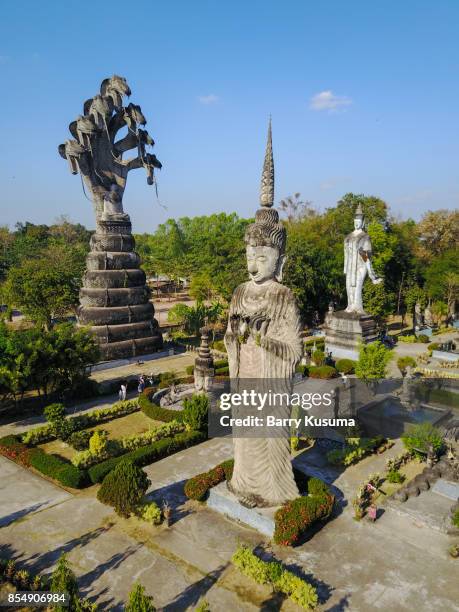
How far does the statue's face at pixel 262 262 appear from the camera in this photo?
11.1 metres

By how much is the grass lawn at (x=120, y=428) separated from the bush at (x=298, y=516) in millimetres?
9688

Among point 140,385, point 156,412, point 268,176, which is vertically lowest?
point 156,412

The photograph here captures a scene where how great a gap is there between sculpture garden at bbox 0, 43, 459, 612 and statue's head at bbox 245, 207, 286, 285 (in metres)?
0.04

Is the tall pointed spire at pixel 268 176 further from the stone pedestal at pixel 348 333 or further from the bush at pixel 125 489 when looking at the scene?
the stone pedestal at pixel 348 333

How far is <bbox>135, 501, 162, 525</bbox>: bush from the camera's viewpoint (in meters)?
12.5

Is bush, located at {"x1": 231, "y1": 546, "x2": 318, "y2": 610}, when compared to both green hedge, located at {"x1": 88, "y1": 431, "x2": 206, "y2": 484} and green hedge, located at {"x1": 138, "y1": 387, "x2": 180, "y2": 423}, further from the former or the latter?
green hedge, located at {"x1": 138, "y1": 387, "x2": 180, "y2": 423}

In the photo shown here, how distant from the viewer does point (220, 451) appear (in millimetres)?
17375

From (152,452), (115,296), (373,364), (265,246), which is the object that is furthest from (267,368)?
(115,296)

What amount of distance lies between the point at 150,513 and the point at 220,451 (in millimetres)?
5185

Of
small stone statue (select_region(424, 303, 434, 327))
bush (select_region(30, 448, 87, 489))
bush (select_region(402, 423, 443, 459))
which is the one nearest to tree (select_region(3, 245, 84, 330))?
bush (select_region(30, 448, 87, 489))

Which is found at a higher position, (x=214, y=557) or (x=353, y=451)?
(x=353, y=451)

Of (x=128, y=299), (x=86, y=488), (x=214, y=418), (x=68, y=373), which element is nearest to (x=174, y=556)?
(x=86, y=488)

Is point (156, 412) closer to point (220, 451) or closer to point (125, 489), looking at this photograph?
point (220, 451)

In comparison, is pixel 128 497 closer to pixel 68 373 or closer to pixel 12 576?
pixel 12 576
